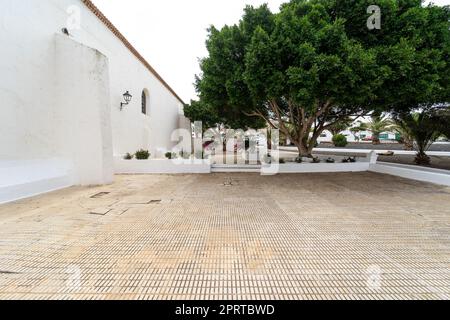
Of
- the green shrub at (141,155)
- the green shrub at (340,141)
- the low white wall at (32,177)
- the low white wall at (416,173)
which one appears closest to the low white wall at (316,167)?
the low white wall at (416,173)

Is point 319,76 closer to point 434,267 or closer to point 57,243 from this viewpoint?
point 434,267

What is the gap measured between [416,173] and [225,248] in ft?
28.3

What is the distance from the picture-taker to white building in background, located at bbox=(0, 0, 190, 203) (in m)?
5.18

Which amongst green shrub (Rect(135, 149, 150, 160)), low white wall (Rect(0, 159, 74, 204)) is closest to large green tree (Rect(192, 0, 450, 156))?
green shrub (Rect(135, 149, 150, 160))

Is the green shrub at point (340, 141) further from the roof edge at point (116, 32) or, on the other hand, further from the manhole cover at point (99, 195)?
the manhole cover at point (99, 195)

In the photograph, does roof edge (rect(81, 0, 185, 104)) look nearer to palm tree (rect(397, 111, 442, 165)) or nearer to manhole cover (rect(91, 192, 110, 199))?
manhole cover (rect(91, 192, 110, 199))

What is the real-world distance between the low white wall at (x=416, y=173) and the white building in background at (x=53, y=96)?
34.7 ft

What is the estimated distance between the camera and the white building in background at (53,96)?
5.18 m

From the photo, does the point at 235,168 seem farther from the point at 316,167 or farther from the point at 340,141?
the point at 340,141

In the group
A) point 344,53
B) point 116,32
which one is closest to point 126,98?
point 116,32

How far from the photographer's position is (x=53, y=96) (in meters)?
6.45

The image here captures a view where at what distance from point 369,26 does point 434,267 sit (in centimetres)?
690

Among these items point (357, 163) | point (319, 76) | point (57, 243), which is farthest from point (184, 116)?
point (57, 243)
